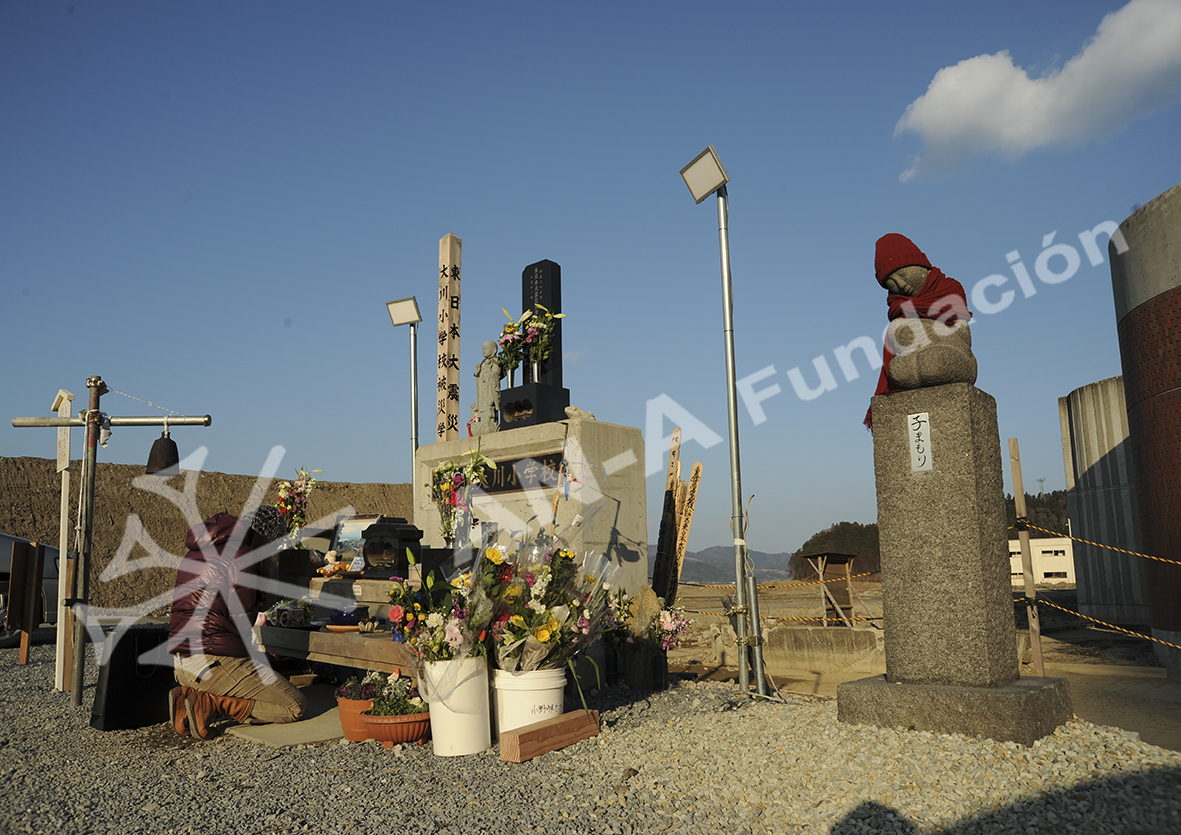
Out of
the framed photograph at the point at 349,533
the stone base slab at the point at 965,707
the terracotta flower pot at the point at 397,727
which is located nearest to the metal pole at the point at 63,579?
the framed photograph at the point at 349,533

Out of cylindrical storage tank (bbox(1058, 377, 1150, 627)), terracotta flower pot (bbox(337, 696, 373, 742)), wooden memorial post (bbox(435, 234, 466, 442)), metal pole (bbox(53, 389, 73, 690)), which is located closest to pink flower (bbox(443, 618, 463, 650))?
terracotta flower pot (bbox(337, 696, 373, 742))

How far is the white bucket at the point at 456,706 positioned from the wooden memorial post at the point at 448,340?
20.8ft

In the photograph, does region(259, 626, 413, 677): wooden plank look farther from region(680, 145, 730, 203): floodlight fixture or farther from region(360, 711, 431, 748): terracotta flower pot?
region(680, 145, 730, 203): floodlight fixture

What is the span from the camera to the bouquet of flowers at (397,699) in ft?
17.2

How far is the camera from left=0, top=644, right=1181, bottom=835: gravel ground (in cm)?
363

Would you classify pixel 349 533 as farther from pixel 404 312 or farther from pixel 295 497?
pixel 404 312

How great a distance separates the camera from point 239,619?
5.64m

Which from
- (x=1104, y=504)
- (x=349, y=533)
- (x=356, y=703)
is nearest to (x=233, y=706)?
(x=356, y=703)

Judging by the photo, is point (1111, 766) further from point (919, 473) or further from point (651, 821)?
point (651, 821)

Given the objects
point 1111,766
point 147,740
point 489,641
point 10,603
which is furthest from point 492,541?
point 10,603

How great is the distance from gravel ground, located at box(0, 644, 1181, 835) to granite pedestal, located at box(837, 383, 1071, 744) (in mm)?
187

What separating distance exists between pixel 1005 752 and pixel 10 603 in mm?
10663

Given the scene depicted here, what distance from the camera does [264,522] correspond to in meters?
5.88

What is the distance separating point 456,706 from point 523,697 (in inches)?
17.8
